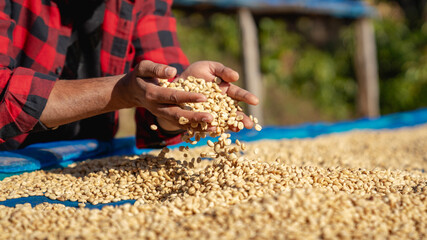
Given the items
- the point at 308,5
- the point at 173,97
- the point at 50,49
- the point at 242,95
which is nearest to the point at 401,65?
the point at 308,5

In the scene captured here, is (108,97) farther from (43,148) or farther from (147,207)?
(43,148)

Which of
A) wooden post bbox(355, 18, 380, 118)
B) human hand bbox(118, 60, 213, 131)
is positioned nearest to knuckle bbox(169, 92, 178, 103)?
human hand bbox(118, 60, 213, 131)

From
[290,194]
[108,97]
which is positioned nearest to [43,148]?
[108,97]

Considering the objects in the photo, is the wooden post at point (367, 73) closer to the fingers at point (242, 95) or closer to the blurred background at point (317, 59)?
the blurred background at point (317, 59)

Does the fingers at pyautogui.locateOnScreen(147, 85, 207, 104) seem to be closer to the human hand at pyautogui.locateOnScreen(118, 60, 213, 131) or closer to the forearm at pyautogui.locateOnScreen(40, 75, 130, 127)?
the human hand at pyautogui.locateOnScreen(118, 60, 213, 131)

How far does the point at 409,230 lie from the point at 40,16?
1891mm

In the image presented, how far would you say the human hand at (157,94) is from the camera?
1.50 metres

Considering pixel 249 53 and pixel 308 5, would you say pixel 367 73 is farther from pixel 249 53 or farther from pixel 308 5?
pixel 249 53

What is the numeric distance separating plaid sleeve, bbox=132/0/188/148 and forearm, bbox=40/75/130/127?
1.82 ft

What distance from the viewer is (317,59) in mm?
7734

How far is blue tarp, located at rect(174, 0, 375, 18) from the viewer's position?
4.47 m

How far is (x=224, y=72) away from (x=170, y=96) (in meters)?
0.34

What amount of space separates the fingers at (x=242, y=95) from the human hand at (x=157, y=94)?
0.24 metres

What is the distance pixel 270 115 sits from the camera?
6.89 meters
